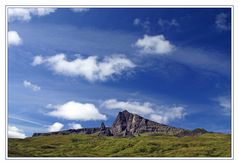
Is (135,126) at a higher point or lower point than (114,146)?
higher

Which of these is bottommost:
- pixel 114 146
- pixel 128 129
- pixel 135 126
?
pixel 114 146

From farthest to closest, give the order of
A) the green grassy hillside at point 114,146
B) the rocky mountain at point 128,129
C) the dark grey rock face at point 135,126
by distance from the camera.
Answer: the dark grey rock face at point 135,126 → the rocky mountain at point 128,129 → the green grassy hillside at point 114,146

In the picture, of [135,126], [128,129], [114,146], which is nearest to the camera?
[114,146]

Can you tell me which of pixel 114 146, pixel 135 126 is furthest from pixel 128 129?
pixel 114 146

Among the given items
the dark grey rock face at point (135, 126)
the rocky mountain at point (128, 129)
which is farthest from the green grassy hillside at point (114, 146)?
the dark grey rock face at point (135, 126)

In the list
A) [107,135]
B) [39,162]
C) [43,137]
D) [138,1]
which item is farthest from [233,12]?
[107,135]

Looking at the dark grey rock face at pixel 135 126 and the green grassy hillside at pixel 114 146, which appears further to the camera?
the dark grey rock face at pixel 135 126

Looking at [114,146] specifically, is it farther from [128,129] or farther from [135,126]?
[128,129]

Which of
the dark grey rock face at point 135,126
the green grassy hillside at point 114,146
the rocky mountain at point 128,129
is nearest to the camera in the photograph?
the green grassy hillside at point 114,146

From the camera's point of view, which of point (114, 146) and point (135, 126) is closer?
point (114, 146)

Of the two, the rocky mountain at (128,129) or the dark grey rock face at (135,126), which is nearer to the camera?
the rocky mountain at (128,129)

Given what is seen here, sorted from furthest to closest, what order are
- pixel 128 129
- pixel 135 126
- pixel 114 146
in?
pixel 128 129 < pixel 135 126 < pixel 114 146

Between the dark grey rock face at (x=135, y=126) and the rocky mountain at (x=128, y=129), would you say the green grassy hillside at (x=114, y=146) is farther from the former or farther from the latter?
the dark grey rock face at (x=135, y=126)

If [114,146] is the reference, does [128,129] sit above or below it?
above
